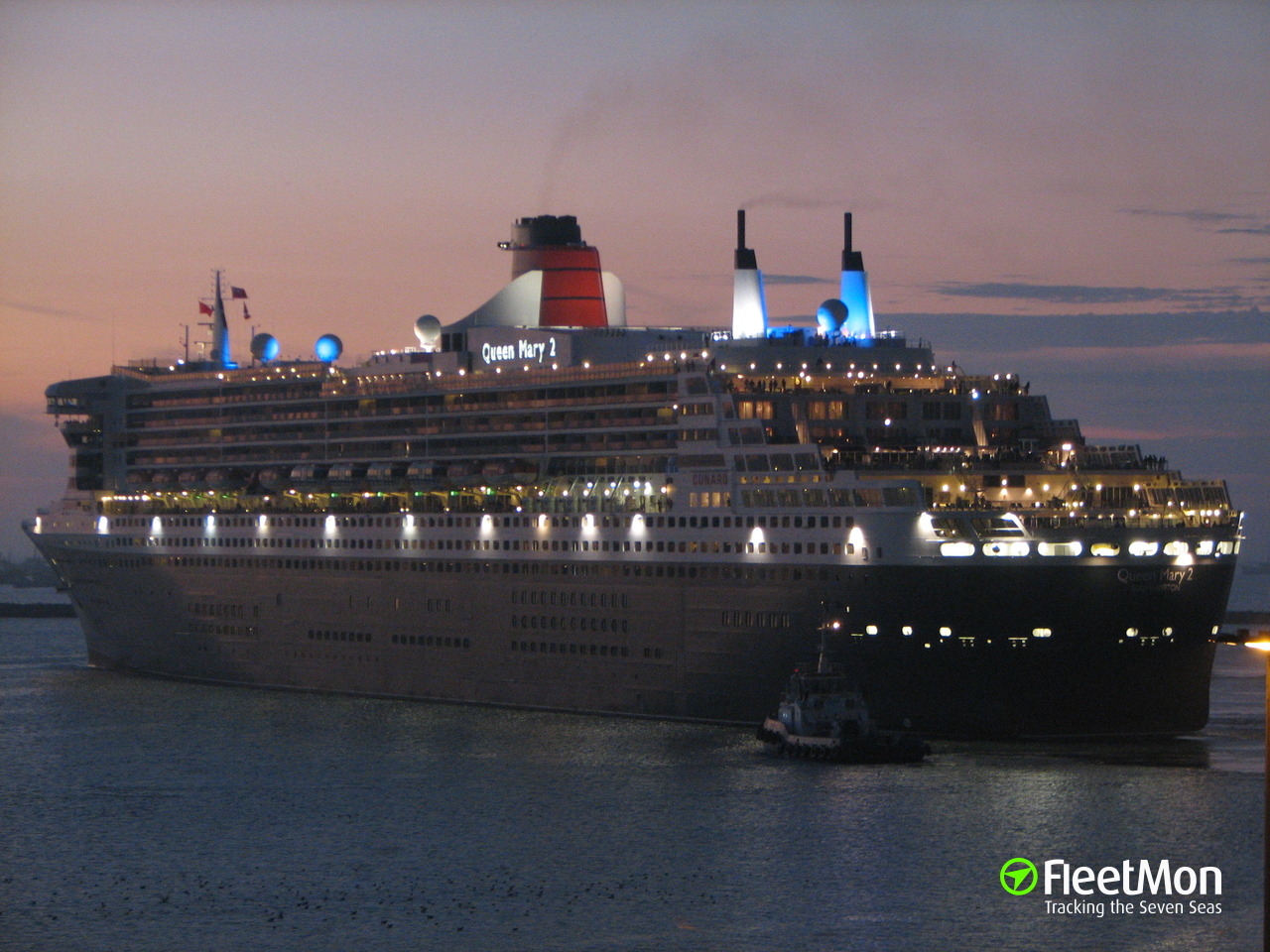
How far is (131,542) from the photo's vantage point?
86.2 m

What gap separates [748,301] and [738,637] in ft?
48.7

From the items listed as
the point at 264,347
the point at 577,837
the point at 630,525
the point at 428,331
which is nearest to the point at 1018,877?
the point at 577,837

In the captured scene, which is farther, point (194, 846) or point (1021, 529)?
point (1021, 529)

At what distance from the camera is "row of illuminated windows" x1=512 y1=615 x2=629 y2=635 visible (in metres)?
66.6

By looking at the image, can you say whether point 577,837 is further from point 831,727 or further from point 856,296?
point 856,296

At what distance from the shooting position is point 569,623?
68250 millimetres

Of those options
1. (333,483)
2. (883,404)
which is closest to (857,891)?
(883,404)

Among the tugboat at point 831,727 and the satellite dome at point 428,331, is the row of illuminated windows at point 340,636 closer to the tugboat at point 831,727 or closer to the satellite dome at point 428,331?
the satellite dome at point 428,331

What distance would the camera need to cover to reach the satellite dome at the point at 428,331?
80.7 m

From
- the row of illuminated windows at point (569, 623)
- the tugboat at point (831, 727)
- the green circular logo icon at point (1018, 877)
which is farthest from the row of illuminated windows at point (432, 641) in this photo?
the green circular logo icon at point (1018, 877)

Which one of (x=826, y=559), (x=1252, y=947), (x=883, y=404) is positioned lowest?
(x=1252, y=947)

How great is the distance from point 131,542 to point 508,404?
69.8ft

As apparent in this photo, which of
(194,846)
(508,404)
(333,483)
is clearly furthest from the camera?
(333,483)

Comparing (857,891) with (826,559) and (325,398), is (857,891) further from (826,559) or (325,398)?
(325,398)
